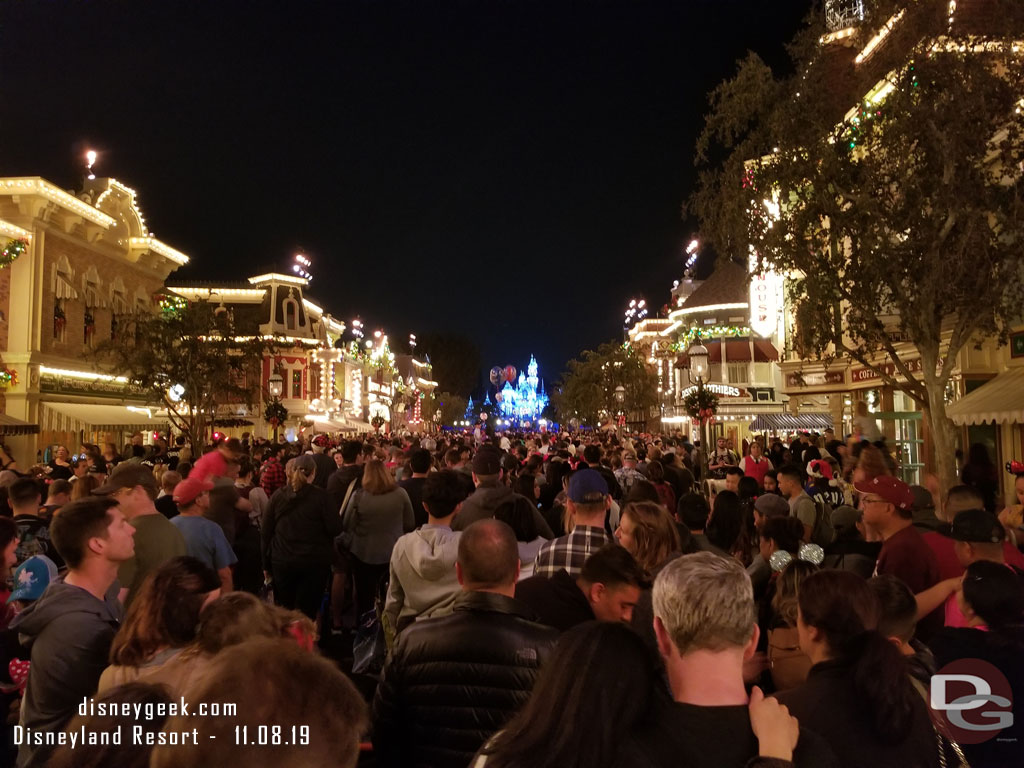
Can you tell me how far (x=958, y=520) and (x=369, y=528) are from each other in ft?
18.2

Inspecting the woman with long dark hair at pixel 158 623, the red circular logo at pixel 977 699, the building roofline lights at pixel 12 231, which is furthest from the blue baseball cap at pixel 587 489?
the building roofline lights at pixel 12 231

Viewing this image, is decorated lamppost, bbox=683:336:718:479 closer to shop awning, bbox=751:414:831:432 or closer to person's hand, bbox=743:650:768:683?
shop awning, bbox=751:414:831:432

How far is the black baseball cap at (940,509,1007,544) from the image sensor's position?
4578mm

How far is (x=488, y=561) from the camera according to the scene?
332 centimetres

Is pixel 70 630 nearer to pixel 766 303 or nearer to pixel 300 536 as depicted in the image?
pixel 300 536

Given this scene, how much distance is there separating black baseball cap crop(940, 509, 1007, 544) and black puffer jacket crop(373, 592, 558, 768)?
9.48ft

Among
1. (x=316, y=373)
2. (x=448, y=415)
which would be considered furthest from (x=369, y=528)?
(x=448, y=415)

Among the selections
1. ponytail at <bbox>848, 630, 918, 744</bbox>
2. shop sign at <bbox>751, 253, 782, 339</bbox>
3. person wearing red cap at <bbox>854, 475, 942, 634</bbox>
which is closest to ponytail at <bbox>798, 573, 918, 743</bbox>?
ponytail at <bbox>848, 630, 918, 744</bbox>

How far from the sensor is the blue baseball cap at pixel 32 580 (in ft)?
15.1

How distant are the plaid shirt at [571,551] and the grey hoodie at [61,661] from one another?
2490 millimetres

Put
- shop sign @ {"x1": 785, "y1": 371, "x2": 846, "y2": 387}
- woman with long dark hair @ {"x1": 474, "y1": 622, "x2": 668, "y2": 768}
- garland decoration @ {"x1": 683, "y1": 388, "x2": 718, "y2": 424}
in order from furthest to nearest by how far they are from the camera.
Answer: shop sign @ {"x1": 785, "y1": 371, "x2": 846, "y2": 387} < garland decoration @ {"x1": 683, "y1": 388, "x2": 718, "y2": 424} < woman with long dark hair @ {"x1": 474, "y1": 622, "x2": 668, "y2": 768}

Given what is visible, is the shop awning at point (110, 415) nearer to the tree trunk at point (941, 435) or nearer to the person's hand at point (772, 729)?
the tree trunk at point (941, 435)

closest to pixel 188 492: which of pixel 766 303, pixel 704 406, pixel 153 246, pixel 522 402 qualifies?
pixel 704 406

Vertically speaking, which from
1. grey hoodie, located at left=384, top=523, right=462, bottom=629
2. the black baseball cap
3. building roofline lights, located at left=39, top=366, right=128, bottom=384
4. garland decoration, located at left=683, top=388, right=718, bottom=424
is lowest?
grey hoodie, located at left=384, top=523, right=462, bottom=629
